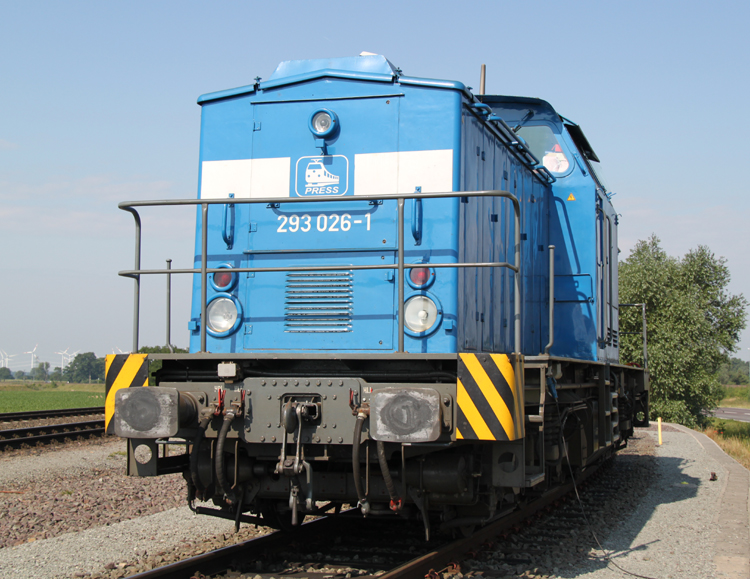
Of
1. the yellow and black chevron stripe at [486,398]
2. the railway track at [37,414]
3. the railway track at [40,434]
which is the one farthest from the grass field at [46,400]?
the yellow and black chevron stripe at [486,398]

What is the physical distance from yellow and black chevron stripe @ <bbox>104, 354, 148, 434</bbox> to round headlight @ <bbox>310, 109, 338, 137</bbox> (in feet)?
6.42

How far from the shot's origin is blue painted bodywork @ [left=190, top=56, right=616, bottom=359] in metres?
4.76

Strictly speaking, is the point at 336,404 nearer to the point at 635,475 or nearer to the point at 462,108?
the point at 462,108

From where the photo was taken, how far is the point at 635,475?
31.0ft

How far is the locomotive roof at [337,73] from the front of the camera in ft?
16.2

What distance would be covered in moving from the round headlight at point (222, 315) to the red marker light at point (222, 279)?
0.12m

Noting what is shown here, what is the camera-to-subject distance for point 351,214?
4.92m

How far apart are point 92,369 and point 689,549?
3187 inches

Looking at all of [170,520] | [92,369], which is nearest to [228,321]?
[170,520]

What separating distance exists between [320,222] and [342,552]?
7.63 ft

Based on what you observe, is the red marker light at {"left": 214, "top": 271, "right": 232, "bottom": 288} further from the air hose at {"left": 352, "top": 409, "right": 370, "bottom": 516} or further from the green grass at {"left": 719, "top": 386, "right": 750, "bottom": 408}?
the green grass at {"left": 719, "top": 386, "right": 750, "bottom": 408}

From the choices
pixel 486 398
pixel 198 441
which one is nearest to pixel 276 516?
pixel 198 441

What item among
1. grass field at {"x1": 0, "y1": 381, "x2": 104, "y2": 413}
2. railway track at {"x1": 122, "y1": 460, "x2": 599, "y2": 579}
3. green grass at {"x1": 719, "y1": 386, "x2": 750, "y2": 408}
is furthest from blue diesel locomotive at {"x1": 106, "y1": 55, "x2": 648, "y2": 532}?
green grass at {"x1": 719, "y1": 386, "x2": 750, "y2": 408}

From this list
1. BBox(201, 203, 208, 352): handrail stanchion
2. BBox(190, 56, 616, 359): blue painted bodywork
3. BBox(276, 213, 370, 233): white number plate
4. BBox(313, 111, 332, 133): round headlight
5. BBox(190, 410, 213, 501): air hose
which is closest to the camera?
BBox(190, 410, 213, 501): air hose
